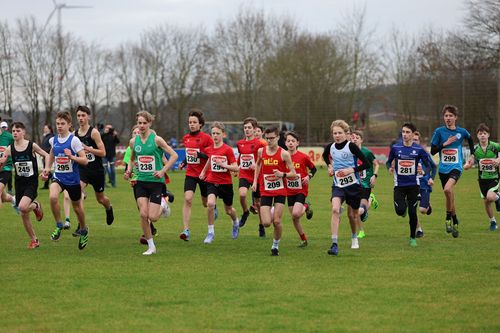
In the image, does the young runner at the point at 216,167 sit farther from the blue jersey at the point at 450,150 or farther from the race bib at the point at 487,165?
the race bib at the point at 487,165

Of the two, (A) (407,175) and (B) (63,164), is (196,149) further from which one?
(A) (407,175)

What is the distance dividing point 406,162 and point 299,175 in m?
2.02

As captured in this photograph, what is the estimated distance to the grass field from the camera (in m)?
8.07

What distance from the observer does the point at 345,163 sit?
12.9 meters

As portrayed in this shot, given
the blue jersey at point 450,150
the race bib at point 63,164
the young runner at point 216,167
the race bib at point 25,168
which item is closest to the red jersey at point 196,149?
the young runner at point 216,167

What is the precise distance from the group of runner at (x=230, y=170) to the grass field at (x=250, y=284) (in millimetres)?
473

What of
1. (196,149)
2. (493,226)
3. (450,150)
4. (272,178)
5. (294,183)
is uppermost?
(196,149)

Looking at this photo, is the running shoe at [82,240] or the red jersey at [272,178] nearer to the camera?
the red jersey at [272,178]

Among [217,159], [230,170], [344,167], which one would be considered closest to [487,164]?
[344,167]

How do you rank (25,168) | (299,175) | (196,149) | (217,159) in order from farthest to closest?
1. (196,149)
2. (217,159)
3. (25,168)
4. (299,175)

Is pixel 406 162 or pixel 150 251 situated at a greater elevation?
pixel 406 162

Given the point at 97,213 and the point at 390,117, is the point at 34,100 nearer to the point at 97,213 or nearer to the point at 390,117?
the point at 390,117

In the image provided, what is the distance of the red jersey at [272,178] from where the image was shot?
1276cm

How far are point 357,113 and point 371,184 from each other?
39.3m
